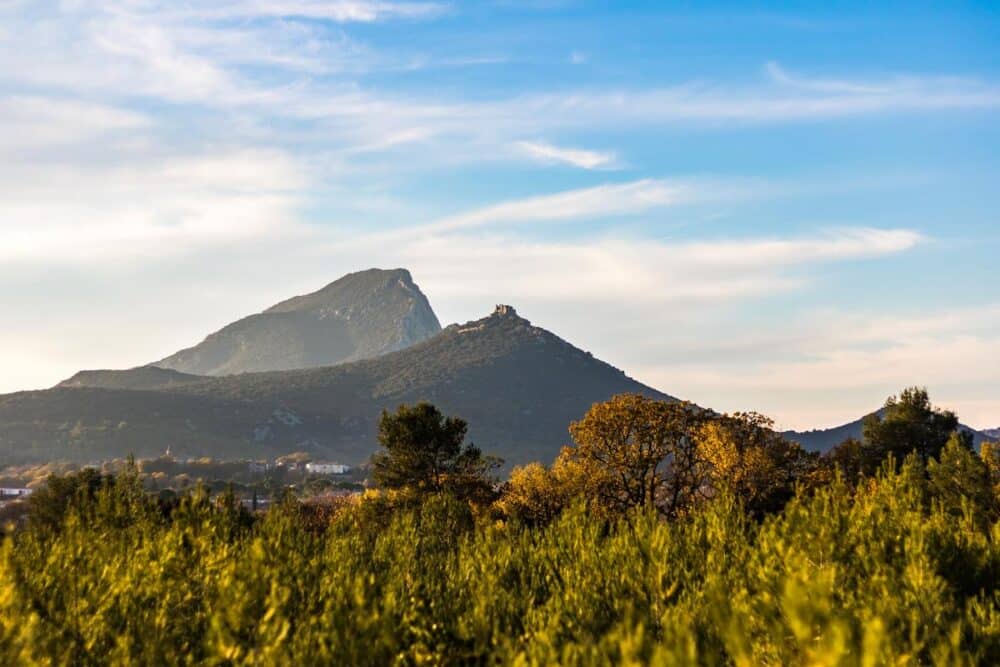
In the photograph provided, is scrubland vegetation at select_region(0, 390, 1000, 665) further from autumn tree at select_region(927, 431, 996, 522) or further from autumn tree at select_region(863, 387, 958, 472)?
autumn tree at select_region(863, 387, 958, 472)

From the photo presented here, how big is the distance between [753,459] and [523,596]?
50625mm

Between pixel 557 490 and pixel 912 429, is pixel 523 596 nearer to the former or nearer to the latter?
pixel 557 490

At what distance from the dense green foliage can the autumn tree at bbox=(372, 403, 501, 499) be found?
46.2m

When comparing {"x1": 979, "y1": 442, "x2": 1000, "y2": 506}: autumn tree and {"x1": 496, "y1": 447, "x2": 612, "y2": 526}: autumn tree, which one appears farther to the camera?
{"x1": 979, "y1": 442, "x2": 1000, "y2": 506}: autumn tree

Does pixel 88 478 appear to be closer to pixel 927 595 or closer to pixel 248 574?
pixel 248 574

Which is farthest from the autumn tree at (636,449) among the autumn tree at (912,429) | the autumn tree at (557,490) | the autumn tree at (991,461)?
the autumn tree at (912,429)

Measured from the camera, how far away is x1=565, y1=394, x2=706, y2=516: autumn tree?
6556 cm

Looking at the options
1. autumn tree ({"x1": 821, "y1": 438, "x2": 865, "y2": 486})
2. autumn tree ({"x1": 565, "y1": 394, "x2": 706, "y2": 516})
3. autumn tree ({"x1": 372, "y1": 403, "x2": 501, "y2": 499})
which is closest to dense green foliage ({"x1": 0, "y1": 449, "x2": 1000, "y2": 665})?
autumn tree ({"x1": 565, "y1": 394, "x2": 706, "y2": 516})

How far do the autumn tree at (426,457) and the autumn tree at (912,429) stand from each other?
42.7 metres

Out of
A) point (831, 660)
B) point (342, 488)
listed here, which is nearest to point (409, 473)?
point (831, 660)

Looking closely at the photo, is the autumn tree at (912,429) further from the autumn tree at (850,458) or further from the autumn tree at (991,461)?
the autumn tree at (991,461)

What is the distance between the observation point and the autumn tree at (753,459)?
215ft

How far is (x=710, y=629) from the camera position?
14570mm

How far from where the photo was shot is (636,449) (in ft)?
219
